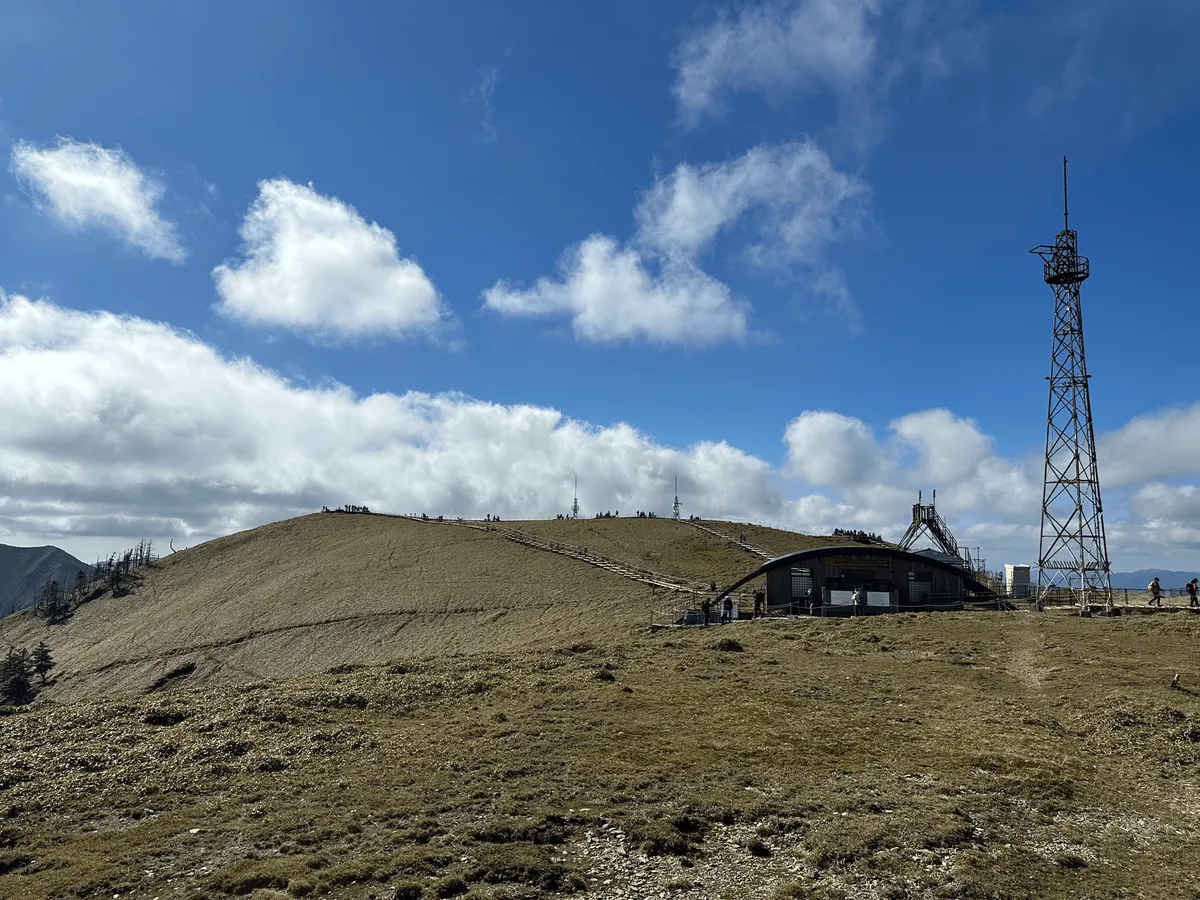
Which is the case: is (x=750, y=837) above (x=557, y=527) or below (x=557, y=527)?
below

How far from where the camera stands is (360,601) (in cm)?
6538

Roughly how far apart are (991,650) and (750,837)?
25621 mm

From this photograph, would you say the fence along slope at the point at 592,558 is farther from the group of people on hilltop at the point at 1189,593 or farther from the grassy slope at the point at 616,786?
the grassy slope at the point at 616,786

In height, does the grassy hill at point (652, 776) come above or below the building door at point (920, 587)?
below

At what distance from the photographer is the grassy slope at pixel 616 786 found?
12.5 metres

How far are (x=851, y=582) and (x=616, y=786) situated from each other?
125 feet

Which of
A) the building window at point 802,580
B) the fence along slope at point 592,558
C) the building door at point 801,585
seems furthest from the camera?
the fence along slope at point 592,558

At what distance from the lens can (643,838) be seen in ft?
45.3

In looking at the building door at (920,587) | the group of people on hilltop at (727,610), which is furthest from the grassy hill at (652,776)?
the building door at (920,587)

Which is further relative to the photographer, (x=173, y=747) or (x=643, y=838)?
(x=173, y=747)

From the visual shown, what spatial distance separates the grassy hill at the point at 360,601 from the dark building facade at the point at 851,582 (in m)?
9.69

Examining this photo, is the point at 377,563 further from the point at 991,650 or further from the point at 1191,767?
the point at 1191,767

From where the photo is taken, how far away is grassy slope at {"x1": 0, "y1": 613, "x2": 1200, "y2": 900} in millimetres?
12531

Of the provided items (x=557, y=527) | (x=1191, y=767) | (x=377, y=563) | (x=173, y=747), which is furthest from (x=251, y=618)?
(x=1191, y=767)
